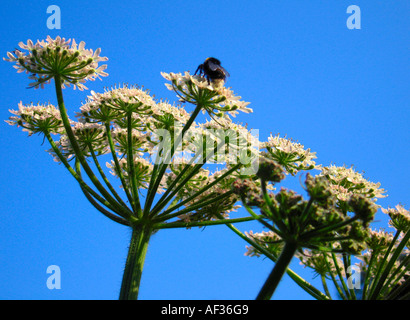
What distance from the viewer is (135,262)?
8.82 metres

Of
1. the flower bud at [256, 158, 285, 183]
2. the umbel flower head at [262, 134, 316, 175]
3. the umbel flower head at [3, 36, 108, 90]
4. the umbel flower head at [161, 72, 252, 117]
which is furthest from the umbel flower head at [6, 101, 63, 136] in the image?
the flower bud at [256, 158, 285, 183]

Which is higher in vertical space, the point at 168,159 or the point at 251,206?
the point at 168,159

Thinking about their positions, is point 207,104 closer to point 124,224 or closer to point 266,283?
→ point 124,224

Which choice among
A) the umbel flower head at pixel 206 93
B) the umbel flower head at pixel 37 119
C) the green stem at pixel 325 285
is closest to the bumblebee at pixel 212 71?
the umbel flower head at pixel 206 93

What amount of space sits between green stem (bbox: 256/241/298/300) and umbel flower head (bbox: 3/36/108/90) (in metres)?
5.97

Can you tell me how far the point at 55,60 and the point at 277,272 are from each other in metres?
6.37

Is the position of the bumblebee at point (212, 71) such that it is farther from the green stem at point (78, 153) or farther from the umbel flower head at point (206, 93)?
the green stem at point (78, 153)

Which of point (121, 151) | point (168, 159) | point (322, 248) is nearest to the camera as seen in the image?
point (322, 248)

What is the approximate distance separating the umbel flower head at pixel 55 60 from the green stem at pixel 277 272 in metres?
5.97

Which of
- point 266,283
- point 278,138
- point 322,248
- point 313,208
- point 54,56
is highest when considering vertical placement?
point 54,56

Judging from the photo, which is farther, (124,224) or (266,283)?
(124,224)

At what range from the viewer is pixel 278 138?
10367 millimetres
